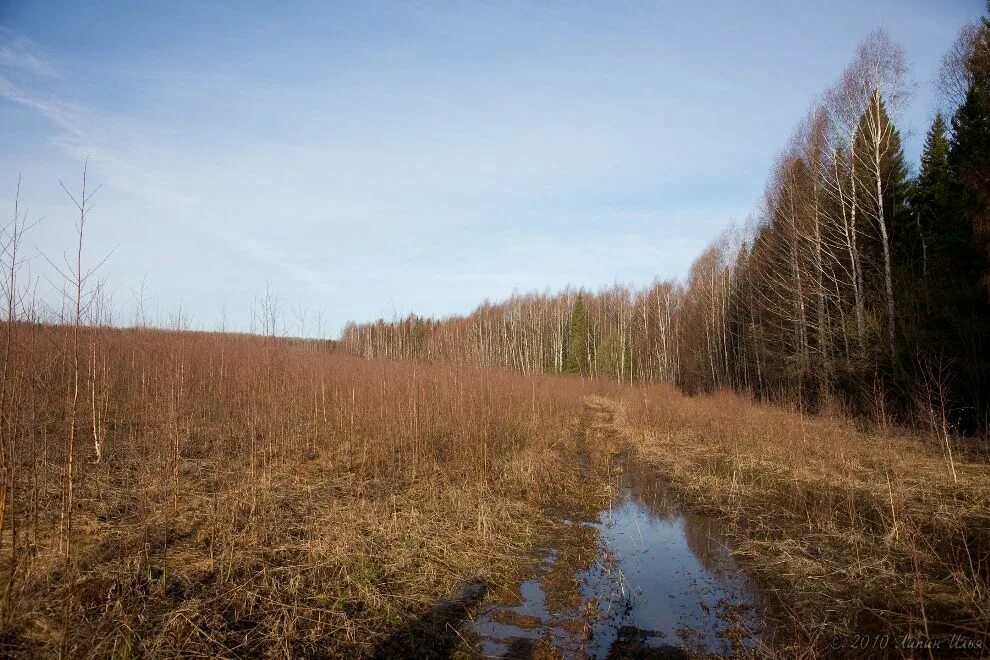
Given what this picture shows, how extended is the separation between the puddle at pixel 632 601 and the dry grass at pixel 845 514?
1.34 feet

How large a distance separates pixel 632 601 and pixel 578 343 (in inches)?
1520

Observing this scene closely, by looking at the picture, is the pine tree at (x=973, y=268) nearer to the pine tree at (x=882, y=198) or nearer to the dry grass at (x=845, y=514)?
the dry grass at (x=845, y=514)

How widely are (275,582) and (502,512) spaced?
3541mm

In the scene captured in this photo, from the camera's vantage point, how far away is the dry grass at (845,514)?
411 cm

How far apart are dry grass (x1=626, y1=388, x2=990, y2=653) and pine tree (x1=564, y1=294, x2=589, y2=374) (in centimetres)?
2833

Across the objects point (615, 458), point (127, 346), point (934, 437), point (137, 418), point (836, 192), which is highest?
point (836, 192)

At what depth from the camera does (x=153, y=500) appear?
5723 mm

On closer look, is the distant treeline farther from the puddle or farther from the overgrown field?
the puddle

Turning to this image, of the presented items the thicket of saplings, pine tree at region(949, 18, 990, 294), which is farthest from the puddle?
pine tree at region(949, 18, 990, 294)

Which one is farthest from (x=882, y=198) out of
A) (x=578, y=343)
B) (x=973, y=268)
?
(x=578, y=343)

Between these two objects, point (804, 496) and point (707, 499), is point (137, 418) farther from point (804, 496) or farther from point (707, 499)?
point (804, 496)

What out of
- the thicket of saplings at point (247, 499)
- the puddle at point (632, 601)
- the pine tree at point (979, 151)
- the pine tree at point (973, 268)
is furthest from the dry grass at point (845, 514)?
the pine tree at point (979, 151)

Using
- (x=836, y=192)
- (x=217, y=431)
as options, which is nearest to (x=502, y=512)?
(x=217, y=431)

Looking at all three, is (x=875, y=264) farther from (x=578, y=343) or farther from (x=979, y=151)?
(x=578, y=343)
